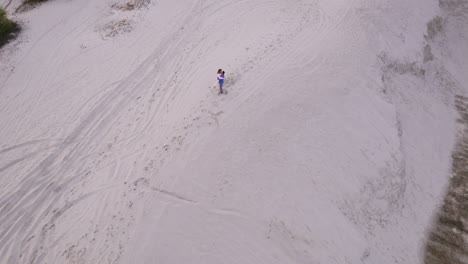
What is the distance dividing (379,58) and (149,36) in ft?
43.1

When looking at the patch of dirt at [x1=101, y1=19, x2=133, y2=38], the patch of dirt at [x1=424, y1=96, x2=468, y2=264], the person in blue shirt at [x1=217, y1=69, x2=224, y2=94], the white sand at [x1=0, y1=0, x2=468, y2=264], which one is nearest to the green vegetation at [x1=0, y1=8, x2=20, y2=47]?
the white sand at [x1=0, y1=0, x2=468, y2=264]

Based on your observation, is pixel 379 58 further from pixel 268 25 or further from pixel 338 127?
pixel 268 25

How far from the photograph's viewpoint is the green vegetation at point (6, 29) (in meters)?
16.6

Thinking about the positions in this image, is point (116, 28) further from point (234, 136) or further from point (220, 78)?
point (234, 136)

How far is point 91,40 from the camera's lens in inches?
653

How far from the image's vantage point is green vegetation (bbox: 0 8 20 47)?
54.3 feet

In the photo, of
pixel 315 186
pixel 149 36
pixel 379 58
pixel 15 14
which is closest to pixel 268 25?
pixel 379 58

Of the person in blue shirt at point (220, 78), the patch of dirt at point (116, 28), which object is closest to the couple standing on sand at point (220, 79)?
the person in blue shirt at point (220, 78)

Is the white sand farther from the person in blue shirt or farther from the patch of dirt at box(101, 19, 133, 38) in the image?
the person in blue shirt

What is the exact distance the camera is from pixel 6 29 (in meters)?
16.8

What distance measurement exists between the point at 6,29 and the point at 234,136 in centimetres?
1670

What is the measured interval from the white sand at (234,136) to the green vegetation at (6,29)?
0.69m

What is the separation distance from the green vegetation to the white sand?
688mm

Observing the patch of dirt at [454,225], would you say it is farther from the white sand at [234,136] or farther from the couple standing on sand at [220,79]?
the couple standing on sand at [220,79]
